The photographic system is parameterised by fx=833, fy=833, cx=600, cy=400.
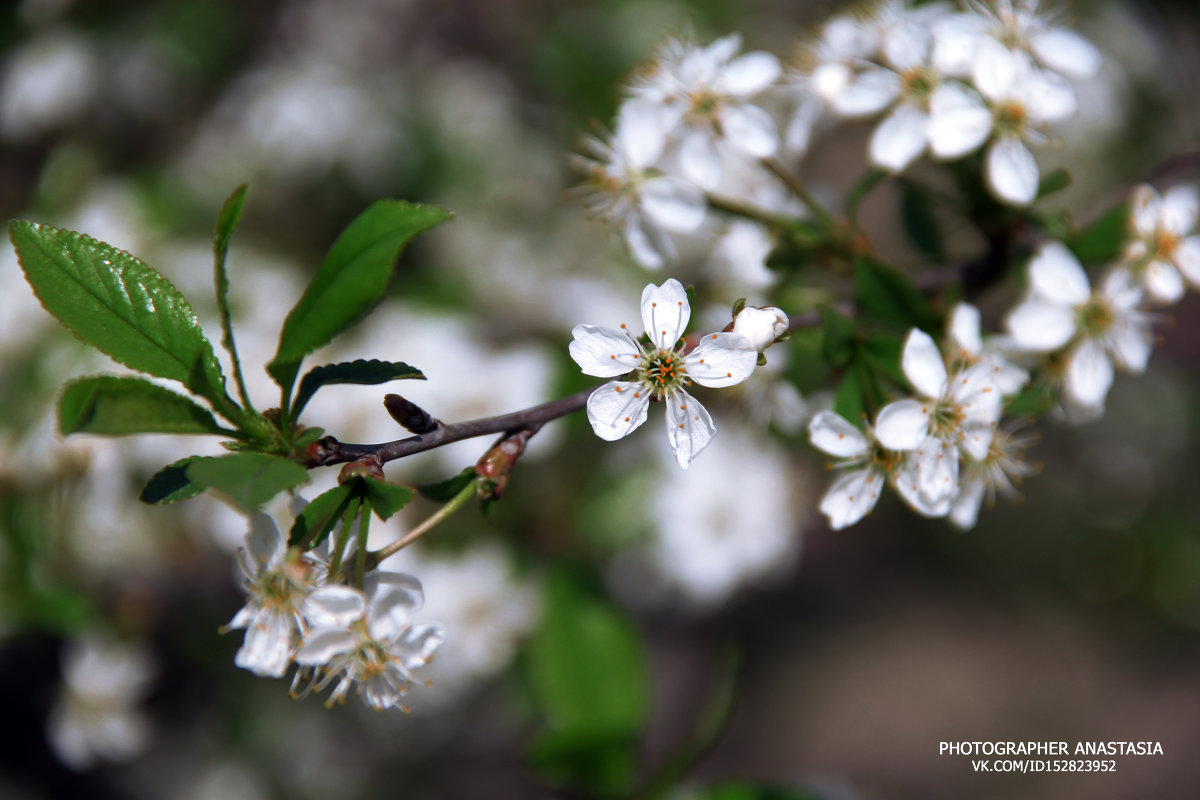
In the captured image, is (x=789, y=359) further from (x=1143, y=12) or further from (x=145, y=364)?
(x=1143, y=12)

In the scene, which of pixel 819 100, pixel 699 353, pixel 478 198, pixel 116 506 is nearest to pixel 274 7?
pixel 478 198

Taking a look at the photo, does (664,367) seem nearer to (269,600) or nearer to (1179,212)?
(269,600)

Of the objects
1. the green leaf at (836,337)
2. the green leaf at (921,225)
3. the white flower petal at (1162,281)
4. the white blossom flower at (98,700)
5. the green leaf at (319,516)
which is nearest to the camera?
the green leaf at (319,516)

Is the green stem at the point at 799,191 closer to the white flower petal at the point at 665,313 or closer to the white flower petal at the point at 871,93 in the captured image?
the white flower petal at the point at 871,93

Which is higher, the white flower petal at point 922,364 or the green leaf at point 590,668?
the white flower petal at point 922,364

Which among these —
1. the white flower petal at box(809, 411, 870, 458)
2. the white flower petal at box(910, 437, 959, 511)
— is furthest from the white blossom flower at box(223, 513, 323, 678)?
the white flower petal at box(910, 437, 959, 511)

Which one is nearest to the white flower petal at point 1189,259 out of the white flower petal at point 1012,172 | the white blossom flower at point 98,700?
the white flower petal at point 1012,172
